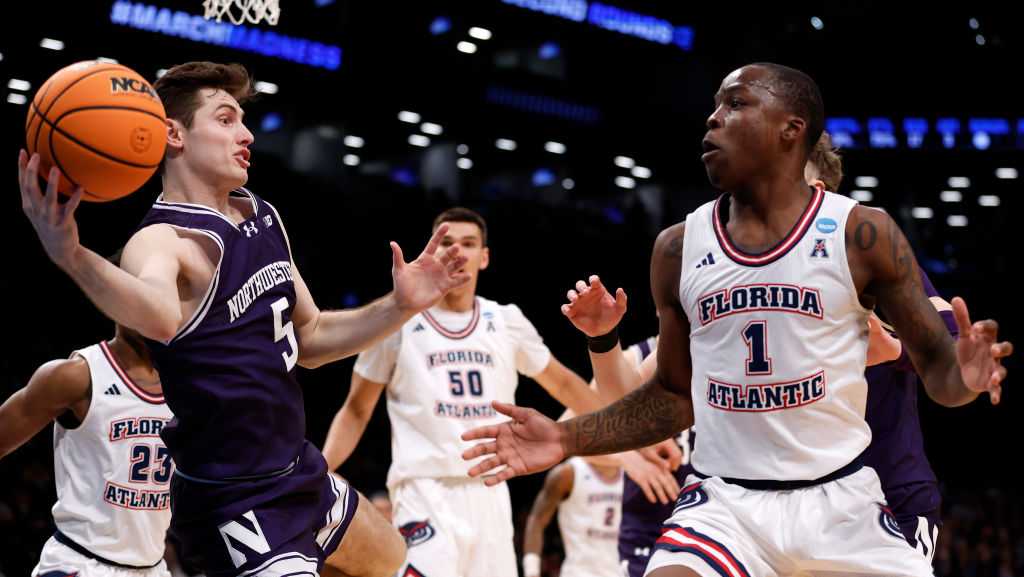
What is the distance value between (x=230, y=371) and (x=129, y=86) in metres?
0.96

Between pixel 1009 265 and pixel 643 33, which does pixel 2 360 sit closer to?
pixel 643 33

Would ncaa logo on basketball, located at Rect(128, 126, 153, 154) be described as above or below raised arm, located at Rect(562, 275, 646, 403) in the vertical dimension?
above

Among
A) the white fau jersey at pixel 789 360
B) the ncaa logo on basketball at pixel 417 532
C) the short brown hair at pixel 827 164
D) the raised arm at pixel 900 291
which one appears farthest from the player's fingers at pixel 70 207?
the ncaa logo on basketball at pixel 417 532

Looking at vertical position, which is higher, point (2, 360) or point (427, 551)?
point (2, 360)

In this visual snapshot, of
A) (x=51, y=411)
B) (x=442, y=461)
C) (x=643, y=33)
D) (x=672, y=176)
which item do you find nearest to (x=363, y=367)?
(x=442, y=461)

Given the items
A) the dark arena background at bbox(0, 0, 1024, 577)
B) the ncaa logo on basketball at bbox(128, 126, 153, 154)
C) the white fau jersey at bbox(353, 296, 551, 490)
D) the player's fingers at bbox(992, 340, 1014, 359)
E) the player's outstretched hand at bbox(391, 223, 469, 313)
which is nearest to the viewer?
the player's fingers at bbox(992, 340, 1014, 359)

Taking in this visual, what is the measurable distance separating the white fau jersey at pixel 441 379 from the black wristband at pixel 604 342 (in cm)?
181

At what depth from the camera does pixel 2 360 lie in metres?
13.6

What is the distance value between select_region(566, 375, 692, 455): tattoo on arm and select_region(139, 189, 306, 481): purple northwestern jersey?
983mm

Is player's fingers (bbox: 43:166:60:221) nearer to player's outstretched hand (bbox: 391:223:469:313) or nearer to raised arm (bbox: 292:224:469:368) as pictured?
raised arm (bbox: 292:224:469:368)

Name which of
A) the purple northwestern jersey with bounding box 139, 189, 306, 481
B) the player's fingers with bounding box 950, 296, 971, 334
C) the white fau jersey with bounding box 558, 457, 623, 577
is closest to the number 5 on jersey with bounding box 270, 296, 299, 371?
the purple northwestern jersey with bounding box 139, 189, 306, 481

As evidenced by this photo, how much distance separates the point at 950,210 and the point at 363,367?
69.3 feet

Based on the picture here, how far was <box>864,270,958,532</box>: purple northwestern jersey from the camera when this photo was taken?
444 cm

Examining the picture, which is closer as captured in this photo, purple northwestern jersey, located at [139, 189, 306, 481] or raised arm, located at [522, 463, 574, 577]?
purple northwestern jersey, located at [139, 189, 306, 481]
